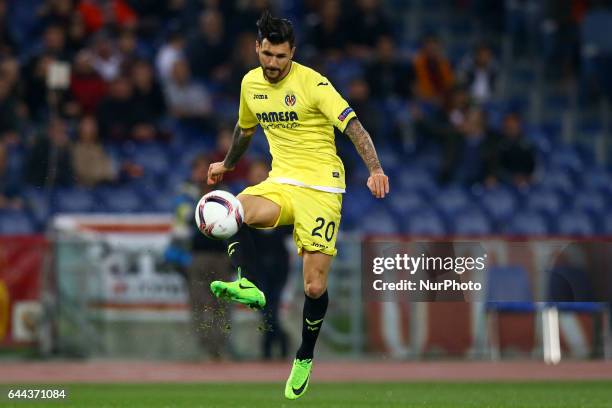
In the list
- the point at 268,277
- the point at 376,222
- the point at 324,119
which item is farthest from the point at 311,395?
the point at 376,222

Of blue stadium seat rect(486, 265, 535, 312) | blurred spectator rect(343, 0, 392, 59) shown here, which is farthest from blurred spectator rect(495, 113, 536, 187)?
blue stadium seat rect(486, 265, 535, 312)

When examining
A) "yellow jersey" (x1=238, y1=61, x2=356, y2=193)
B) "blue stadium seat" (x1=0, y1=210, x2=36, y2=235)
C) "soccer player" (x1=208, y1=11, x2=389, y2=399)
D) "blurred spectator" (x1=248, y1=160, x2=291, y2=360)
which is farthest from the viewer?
"blue stadium seat" (x1=0, y1=210, x2=36, y2=235)

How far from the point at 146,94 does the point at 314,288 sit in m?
9.36

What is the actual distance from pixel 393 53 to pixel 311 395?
950cm

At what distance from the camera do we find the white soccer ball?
9.23m

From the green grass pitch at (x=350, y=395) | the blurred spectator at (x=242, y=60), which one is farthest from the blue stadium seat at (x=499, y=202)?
the green grass pitch at (x=350, y=395)

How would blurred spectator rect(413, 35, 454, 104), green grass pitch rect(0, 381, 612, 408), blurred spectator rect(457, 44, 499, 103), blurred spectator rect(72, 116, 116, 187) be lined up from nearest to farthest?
green grass pitch rect(0, 381, 612, 408) < blurred spectator rect(72, 116, 116, 187) < blurred spectator rect(413, 35, 454, 104) < blurred spectator rect(457, 44, 499, 103)

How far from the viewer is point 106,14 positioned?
65.9 feet

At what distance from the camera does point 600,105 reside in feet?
70.2

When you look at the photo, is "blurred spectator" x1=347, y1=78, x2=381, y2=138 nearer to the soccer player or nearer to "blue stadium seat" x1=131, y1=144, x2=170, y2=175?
"blue stadium seat" x1=131, y1=144, x2=170, y2=175

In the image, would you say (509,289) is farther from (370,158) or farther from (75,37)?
(75,37)

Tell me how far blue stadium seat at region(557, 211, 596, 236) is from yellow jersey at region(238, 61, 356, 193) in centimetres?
867

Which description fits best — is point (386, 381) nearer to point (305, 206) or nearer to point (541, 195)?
point (305, 206)

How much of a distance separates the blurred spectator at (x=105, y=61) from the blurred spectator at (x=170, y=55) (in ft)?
2.05
